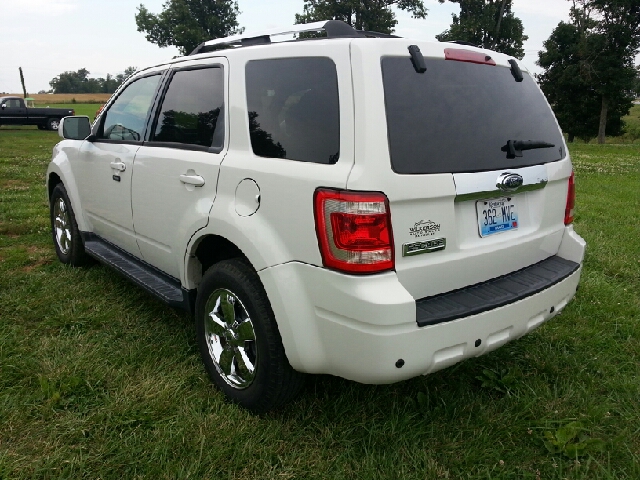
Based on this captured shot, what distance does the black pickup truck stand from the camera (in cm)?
2486

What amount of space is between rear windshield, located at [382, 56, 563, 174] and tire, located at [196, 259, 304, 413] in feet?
2.97

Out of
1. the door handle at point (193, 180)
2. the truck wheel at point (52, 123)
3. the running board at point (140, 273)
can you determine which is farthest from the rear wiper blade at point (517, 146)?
the truck wheel at point (52, 123)

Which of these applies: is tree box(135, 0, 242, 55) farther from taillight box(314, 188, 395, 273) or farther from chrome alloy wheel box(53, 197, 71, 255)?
taillight box(314, 188, 395, 273)

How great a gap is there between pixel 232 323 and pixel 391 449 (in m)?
0.97

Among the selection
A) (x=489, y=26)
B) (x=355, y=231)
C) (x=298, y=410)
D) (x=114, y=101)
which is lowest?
(x=298, y=410)

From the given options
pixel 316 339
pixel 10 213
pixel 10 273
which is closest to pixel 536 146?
pixel 316 339

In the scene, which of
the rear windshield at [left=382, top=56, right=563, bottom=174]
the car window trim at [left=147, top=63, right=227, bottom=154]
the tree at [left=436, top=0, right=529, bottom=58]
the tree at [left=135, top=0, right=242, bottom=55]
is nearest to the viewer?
the rear windshield at [left=382, top=56, right=563, bottom=174]

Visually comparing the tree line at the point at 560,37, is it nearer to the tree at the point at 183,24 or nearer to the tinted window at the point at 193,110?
the tree at the point at 183,24

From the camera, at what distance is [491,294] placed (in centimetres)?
238

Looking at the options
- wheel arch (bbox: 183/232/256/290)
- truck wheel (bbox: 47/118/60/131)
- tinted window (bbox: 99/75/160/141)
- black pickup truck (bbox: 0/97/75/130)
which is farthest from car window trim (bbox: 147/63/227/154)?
truck wheel (bbox: 47/118/60/131)

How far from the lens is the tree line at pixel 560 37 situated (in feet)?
101

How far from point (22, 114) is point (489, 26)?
98.4 ft

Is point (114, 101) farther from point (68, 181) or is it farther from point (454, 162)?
point (454, 162)

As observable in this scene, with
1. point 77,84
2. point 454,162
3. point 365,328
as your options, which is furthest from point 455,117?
point 77,84
